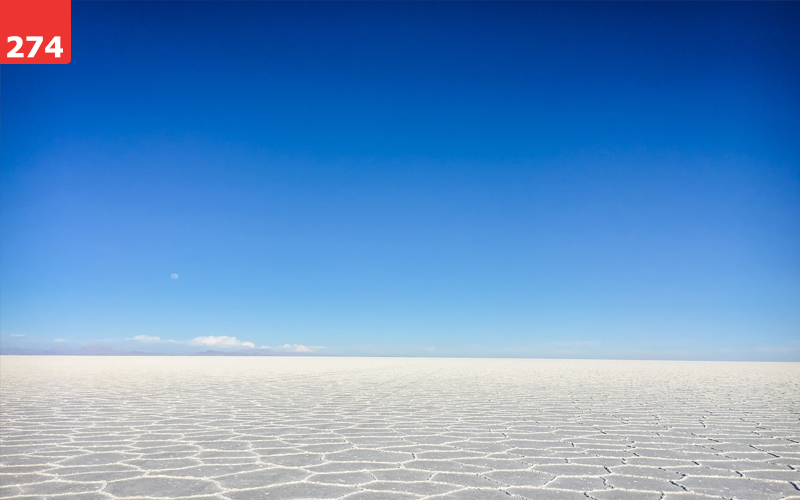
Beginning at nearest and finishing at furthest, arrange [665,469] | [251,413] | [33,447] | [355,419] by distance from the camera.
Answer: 1. [665,469]
2. [33,447]
3. [355,419]
4. [251,413]

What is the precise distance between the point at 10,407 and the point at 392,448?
5.77 metres

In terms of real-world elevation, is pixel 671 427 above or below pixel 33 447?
below

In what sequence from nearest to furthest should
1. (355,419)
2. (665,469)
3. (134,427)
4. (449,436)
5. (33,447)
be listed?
1. (665,469)
2. (33,447)
3. (449,436)
4. (134,427)
5. (355,419)

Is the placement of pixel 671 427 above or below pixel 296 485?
below

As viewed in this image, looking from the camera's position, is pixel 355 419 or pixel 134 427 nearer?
pixel 134 427

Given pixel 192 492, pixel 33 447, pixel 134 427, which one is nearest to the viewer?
pixel 192 492

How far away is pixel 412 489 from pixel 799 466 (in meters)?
2.98

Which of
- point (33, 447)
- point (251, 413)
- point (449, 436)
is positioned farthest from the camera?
point (251, 413)

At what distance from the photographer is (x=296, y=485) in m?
3.16

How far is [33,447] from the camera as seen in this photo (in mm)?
4234

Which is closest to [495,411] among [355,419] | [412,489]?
[355,419]

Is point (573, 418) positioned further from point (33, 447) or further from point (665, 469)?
point (33, 447)

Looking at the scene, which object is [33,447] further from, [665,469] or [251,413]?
[665,469]

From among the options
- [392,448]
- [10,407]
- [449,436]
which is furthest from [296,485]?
[10,407]
